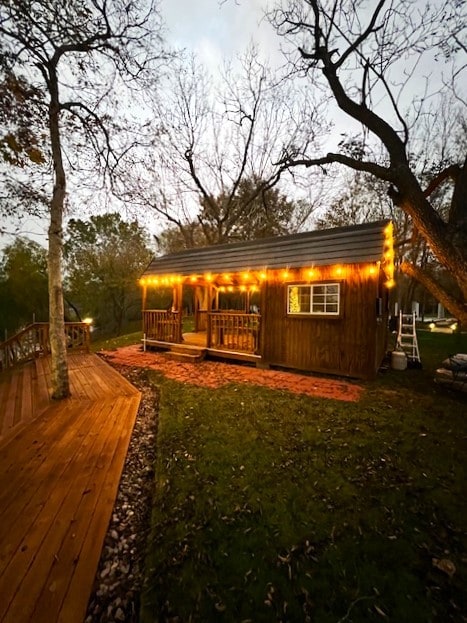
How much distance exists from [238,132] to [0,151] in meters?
14.6

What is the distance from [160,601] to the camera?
1.73m

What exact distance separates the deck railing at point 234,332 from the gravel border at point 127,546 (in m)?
4.86

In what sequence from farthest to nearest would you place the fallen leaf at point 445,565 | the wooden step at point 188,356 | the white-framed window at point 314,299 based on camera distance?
1. the wooden step at point 188,356
2. the white-framed window at point 314,299
3. the fallen leaf at point 445,565

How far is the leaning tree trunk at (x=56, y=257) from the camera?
512 centimetres

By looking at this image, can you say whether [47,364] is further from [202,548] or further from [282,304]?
[202,548]

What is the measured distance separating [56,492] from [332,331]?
20.6ft

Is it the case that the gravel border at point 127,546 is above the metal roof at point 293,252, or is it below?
below

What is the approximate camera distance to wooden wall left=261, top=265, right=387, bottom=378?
640 centimetres

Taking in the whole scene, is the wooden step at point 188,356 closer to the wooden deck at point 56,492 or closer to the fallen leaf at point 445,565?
the wooden deck at point 56,492

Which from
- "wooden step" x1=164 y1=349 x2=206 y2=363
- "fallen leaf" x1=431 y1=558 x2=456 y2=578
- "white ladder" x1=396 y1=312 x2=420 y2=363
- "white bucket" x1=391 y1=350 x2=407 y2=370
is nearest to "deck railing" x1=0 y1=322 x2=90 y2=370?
"wooden step" x1=164 y1=349 x2=206 y2=363

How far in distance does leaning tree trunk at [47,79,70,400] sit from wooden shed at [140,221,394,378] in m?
4.33

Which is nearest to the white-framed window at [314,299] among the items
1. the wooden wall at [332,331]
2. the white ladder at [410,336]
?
the wooden wall at [332,331]

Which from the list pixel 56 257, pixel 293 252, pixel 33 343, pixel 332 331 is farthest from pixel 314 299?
pixel 33 343

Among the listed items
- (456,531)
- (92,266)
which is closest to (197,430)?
(456,531)
